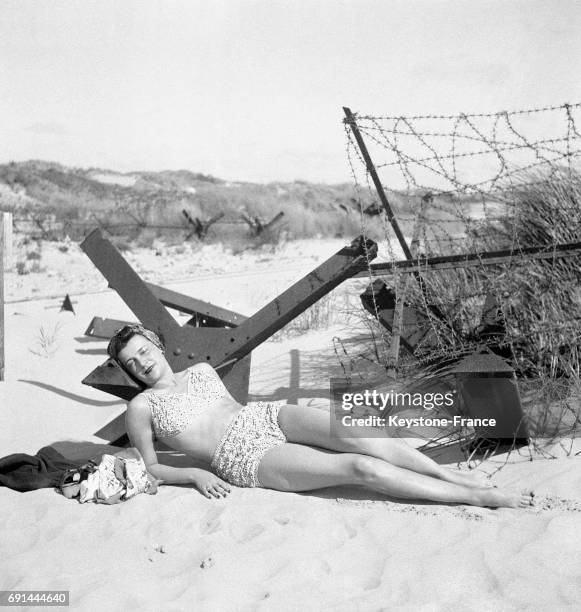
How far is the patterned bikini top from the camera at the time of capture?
3438 millimetres

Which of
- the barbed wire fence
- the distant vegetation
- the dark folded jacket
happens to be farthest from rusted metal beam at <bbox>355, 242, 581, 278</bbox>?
the distant vegetation

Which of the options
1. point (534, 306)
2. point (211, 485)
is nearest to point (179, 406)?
point (211, 485)

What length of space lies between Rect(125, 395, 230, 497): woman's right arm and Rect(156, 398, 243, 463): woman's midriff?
98 mm

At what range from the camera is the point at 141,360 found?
11.4ft

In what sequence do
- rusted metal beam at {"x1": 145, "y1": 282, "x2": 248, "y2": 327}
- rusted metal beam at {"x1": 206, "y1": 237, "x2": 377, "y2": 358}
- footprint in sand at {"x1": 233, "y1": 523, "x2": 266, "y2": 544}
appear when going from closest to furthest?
footprint in sand at {"x1": 233, "y1": 523, "x2": 266, "y2": 544} → rusted metal beam at {"x1": 206, "y1": 237, "x2": 377, "y2": 358} → rusted metal beam at {"x1": 145, "y1": 282, "x2": 248, "y2": 327}

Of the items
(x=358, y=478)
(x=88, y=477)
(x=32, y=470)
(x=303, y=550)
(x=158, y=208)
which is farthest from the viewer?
(x=158, y=208)

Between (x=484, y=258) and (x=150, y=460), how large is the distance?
2040mm

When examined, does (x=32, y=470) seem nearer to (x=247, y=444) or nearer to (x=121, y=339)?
(x=121, y=339)

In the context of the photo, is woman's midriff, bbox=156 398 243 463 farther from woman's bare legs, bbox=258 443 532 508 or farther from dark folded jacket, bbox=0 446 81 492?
dark folded jacket, bbox=0 446 81 492

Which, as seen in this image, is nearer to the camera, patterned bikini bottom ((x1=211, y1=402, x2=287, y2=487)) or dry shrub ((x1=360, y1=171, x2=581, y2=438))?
patterned bikini bottom ((x1=211, y1=402, x2=287, y2=487))

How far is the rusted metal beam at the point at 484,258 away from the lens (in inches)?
144

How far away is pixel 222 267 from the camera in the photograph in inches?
539

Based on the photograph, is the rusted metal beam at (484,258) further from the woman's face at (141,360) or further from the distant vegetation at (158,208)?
the distant vegetation at (158,208)

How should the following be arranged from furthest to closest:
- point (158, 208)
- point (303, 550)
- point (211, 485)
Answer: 1. point (158, 208)
2. point (211, 485)
3. point (303, 550)
